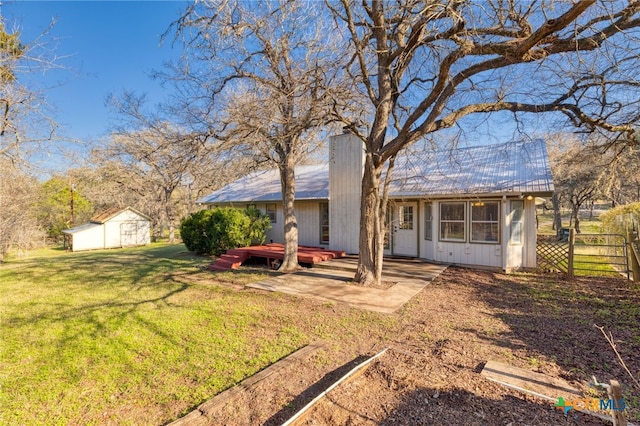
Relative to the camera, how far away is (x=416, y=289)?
7453 mm

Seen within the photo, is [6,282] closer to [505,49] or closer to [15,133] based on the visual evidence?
[15,133]

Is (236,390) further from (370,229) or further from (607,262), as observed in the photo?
(607,262)

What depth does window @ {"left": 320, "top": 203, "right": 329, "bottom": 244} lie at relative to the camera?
13883mm

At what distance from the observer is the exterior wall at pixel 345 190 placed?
12391 millimetres

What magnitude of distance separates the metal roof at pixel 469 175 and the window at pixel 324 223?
820mm

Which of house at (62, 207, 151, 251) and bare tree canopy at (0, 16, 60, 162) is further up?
bare tree canopy at (0, 16, 60, 162)

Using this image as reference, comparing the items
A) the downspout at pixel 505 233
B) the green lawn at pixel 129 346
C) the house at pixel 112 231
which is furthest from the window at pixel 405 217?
the house at pixel 112 231

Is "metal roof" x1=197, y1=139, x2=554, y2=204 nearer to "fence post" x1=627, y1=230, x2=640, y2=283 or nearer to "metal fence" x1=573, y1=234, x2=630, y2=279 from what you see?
"metal fence" x1=573, y1=234, x2=630, y2=279

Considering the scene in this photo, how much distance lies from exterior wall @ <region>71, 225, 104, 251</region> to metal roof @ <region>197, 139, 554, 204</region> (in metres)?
13.0

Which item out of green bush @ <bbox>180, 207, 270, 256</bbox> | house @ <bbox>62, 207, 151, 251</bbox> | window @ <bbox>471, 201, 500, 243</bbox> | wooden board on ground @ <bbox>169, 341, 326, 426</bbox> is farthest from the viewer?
house @ <bbox>62, 207, 151, 251</bbox>

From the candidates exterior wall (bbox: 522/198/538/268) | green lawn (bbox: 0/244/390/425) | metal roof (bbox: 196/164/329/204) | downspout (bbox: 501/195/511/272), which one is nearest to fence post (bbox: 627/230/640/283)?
exterior wall (bbox: 522/198/538/268)

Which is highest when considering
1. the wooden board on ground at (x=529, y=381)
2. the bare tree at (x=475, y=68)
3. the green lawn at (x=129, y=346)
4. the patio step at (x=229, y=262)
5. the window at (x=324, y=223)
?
the bare tree at (x=475, y=68)

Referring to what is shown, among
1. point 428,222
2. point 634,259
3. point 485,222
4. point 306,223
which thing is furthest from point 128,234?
point 634,259

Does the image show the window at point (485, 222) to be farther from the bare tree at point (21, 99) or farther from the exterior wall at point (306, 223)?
the bare tree at point (21, 99)
